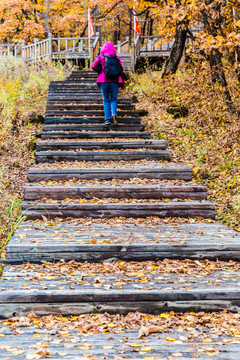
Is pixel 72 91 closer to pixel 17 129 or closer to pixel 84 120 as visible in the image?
pixel 84 120

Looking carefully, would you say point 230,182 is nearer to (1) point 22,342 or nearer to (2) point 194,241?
(2) point 194,241

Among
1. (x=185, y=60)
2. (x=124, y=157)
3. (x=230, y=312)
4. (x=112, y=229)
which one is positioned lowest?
(x=230, y=312)

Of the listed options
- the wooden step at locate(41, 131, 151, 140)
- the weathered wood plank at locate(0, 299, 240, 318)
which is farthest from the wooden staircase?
the wooden step at locate(41, 131, 151, 140)

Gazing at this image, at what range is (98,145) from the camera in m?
8.15

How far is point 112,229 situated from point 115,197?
1.03m

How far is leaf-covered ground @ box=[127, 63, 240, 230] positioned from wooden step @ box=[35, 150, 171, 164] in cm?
80

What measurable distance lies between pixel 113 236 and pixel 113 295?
124 centimetres

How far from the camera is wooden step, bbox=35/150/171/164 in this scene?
7559 millimetres

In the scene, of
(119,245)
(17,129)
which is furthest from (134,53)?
(119,245)

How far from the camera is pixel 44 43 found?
1848cm

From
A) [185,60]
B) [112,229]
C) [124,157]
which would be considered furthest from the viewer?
[185,60]

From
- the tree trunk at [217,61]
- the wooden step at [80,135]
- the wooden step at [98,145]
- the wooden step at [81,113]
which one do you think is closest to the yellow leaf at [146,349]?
the wooden step at [98,145]

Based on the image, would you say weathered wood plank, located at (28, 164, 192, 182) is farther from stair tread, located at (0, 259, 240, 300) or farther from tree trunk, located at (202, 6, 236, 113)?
tree trunk, located at (202, 6, 236, 113)

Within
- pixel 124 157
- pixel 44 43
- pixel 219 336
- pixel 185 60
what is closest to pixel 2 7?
pixel 44 43
